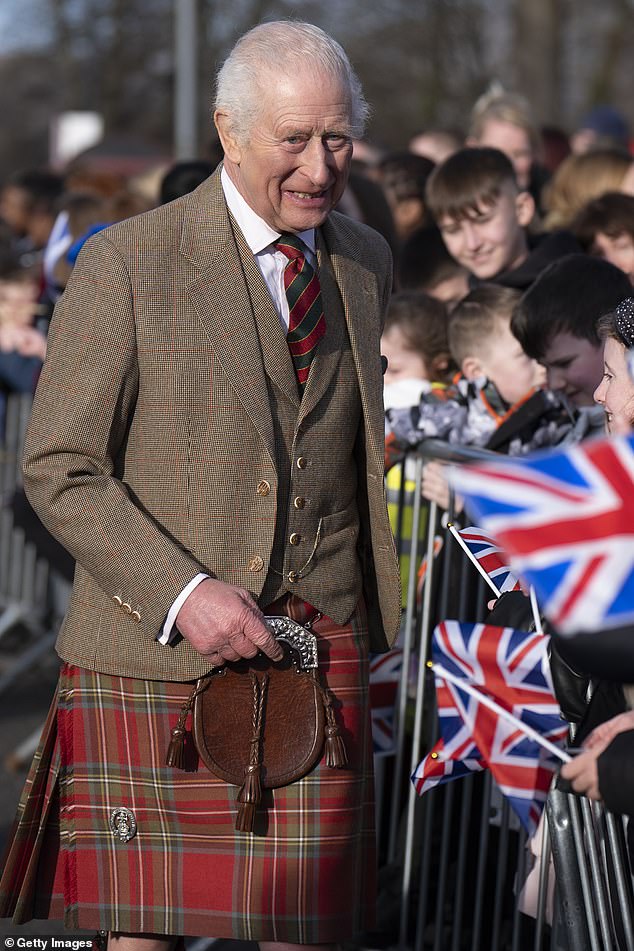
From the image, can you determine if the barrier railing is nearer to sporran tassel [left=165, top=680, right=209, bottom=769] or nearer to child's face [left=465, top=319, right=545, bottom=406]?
child's face [left=465, top=319, right=545, bottom=406]

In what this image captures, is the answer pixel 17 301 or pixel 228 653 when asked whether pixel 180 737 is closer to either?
pixel 228 653

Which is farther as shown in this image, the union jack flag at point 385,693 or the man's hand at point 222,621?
the union jack flag at point 385,693

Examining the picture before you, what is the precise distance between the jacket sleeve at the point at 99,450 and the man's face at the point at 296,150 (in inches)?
12.1

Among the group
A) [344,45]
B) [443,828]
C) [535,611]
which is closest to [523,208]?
[443,828]

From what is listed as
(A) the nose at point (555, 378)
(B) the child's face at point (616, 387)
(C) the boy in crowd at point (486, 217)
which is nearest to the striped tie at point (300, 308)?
(B) the child's face at point (616, 387)

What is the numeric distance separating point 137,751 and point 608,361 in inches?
47.0

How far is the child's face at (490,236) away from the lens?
5.26 m

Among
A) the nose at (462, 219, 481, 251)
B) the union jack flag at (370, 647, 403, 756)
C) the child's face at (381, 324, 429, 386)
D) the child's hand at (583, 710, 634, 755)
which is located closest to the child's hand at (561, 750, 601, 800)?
the child's hand at (583, 710, 634, 755)

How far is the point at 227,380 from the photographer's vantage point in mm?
2994

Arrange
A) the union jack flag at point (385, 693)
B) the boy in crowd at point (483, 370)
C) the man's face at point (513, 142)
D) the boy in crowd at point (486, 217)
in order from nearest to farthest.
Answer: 1. the union jack flag at point (385, 693)
2. the boy in crowd at point (483, 370)
3. the boy in crowd at point (486, 217)
4. the man's face at point (513, 142)

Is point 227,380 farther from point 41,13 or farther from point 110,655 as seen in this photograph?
point 41,13

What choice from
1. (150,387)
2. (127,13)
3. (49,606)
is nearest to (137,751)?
(150,387)

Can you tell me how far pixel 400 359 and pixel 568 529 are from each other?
10.4ft

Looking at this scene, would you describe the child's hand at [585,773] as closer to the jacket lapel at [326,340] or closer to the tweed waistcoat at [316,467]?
the tweed waistcoat at [316,467]
